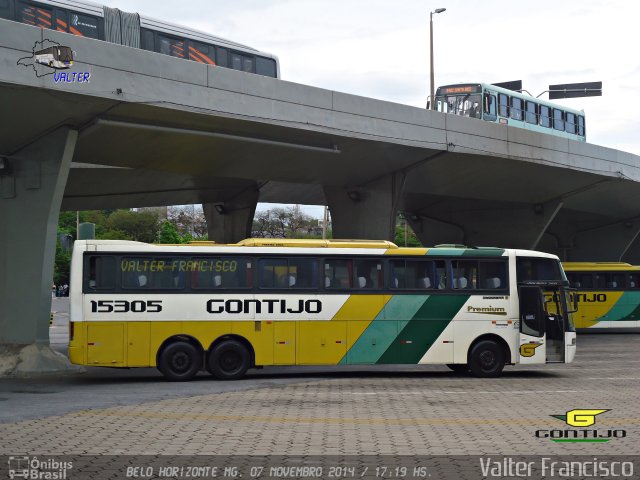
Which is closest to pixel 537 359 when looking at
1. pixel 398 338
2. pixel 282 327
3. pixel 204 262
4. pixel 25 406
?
pixel 398 338

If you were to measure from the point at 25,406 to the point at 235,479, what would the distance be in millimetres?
7122

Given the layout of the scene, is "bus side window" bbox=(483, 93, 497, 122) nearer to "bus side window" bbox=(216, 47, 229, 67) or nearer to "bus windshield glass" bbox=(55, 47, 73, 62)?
"bus side window" bbox=(216, 47, 229, 67)

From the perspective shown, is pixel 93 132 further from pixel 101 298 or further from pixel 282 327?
pixel 282 327

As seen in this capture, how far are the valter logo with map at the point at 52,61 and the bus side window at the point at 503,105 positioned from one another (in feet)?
78.8

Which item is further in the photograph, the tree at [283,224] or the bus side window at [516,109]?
the tree at [283,224]

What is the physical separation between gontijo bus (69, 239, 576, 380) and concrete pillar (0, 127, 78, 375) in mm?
3469

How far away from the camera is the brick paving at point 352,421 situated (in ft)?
32.7

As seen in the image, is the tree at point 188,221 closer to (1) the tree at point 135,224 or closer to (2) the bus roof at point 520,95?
(1) the tree at point 135,224

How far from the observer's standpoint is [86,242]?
18500 mm

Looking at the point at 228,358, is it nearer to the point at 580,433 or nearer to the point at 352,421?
the point at 352,421

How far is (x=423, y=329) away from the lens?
1991 centimetres

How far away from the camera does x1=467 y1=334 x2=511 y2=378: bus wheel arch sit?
20.0 m

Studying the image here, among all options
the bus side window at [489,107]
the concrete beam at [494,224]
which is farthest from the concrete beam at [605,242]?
the bus side window at [489,107]

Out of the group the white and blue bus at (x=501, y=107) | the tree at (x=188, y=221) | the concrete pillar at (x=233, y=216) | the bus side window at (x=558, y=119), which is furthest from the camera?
the tree at (x=188, y=221)
